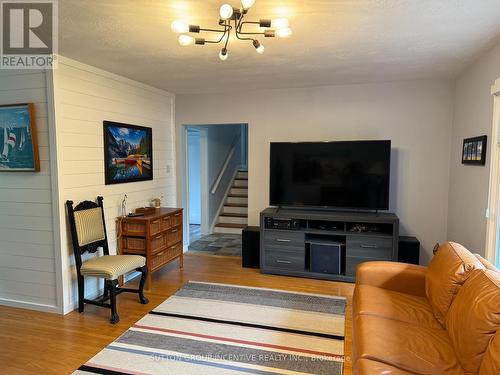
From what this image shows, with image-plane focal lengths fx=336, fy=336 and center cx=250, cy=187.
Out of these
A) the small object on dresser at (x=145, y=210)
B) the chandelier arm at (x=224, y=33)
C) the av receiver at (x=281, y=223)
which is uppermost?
the chandelier arm at (x=224, y=33)

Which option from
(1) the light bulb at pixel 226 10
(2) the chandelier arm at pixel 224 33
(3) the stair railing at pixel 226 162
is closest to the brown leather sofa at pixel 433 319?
(1) the light bulb at pixel 226 10

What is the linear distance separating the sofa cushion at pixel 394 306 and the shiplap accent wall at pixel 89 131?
8.82 ft

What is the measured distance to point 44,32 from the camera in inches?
99.0

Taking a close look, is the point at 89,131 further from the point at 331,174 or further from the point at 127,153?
the point at 331,174

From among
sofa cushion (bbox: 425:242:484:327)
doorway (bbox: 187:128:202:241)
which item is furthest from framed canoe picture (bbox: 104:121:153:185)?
sofa cushion (bbox: 425:242:484:327)

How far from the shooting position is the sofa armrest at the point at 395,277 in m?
2.67

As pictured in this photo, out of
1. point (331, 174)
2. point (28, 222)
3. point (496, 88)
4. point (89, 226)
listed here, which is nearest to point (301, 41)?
point (496, 88)

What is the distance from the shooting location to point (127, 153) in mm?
4043

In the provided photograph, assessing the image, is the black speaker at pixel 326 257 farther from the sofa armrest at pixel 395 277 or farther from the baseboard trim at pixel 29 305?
the baseboard trim at pixel 29 305

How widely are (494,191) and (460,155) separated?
108 cm

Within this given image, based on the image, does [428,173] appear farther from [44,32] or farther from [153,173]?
[44,32]

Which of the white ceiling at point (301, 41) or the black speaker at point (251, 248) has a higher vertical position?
the white ceiling at point (301, 41)

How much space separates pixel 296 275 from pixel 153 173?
7.69ft

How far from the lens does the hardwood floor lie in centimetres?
247
